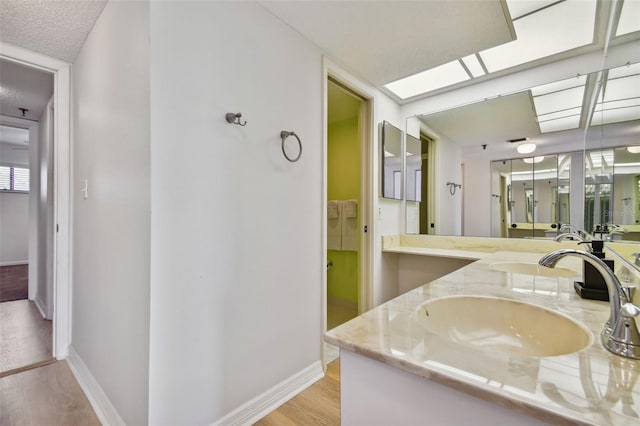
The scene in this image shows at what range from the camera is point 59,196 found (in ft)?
6.57

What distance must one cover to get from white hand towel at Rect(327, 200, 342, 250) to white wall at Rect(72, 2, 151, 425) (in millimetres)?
2154

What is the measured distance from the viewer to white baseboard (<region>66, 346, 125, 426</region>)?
135 centimetres

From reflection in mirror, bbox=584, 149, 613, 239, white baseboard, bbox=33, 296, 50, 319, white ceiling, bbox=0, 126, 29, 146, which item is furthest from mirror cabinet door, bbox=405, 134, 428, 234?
white ceiling, bbox=0, 126, 29, 146

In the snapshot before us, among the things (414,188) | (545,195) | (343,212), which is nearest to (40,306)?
(343,212)

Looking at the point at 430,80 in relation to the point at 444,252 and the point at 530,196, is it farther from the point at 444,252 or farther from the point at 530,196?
the point at 444,252

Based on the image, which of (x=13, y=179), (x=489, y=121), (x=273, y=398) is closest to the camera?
(x=273, y=398)

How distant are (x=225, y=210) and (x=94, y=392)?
4.33 feet

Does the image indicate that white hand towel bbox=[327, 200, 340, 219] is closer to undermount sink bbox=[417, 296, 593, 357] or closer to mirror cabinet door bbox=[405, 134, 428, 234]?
mirror cabinet door bbox=[405, 134, 428, 234]

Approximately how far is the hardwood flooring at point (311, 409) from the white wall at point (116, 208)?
2.15 feet

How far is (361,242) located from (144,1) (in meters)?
2.02

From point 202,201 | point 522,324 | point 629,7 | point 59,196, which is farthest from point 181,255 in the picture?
point 629,7

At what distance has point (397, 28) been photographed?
65.1 inches

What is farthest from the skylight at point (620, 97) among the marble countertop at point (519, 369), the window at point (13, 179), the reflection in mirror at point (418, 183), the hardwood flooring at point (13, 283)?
the window at point (13, 179)

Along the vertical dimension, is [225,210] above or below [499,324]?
above
